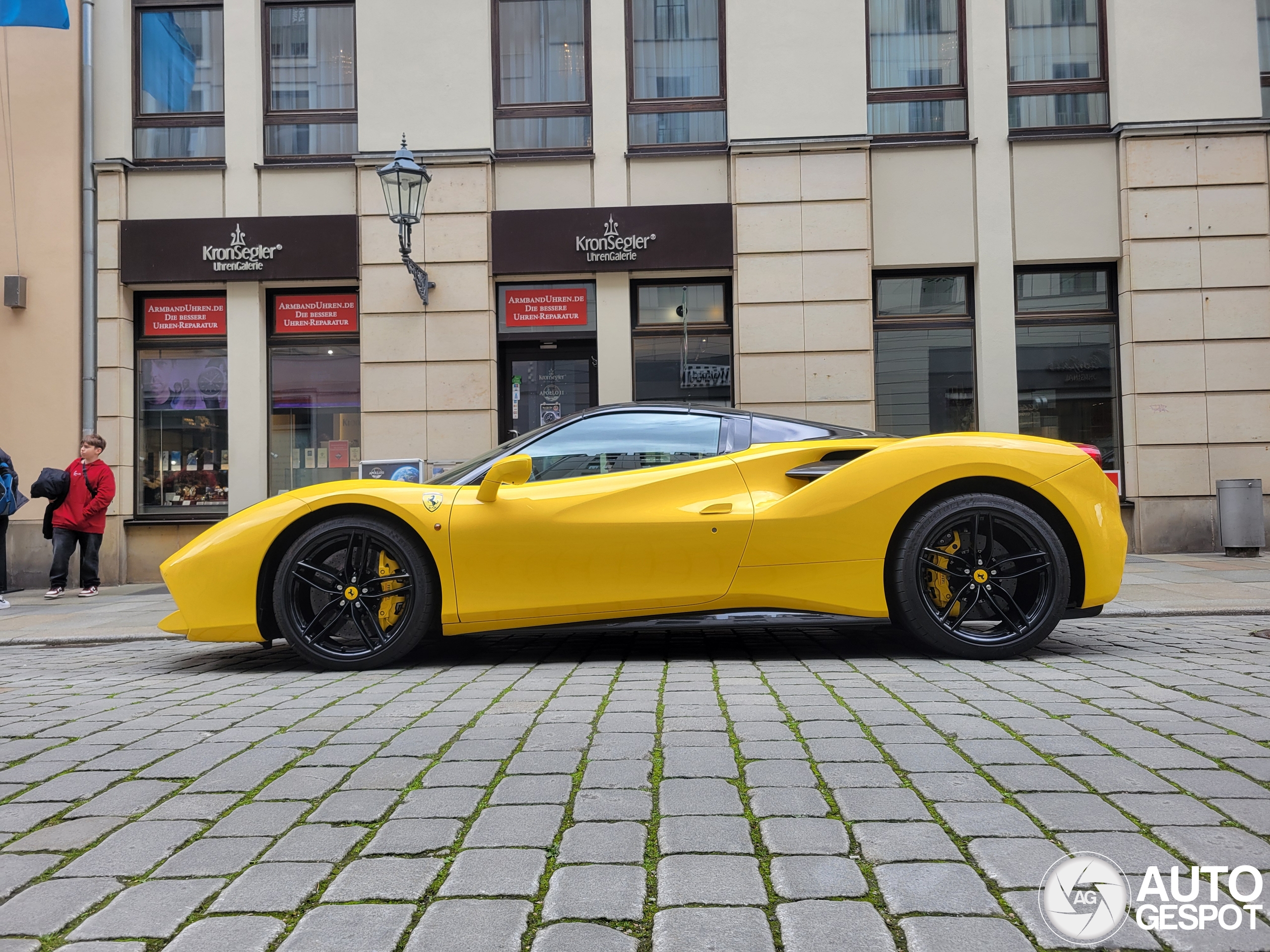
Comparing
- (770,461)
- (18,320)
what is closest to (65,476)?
(18,320)

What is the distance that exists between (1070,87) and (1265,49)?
7.66 feet

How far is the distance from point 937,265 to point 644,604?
803cm

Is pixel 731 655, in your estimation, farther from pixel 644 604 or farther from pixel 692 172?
pixel 692 172

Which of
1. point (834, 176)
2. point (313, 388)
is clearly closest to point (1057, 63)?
point (834, 176)

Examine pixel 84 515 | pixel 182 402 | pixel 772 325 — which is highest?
pixel 772 325

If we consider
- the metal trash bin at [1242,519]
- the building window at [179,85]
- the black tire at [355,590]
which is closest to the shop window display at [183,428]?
the building window at [179,85]

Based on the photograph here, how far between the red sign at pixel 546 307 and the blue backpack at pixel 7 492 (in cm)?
530

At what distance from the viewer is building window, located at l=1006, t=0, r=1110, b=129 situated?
11484 millimetres

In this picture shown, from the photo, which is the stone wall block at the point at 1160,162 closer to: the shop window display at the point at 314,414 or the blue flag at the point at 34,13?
the shop window display at the point at 314,414

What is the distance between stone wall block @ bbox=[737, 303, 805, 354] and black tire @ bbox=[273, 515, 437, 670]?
7.12m

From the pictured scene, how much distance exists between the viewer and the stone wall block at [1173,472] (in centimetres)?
1104

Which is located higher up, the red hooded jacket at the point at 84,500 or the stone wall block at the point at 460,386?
the stone wall block at the point at 460,386

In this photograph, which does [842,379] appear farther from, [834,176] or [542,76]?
[542,76]

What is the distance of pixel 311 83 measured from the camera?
11992mm
